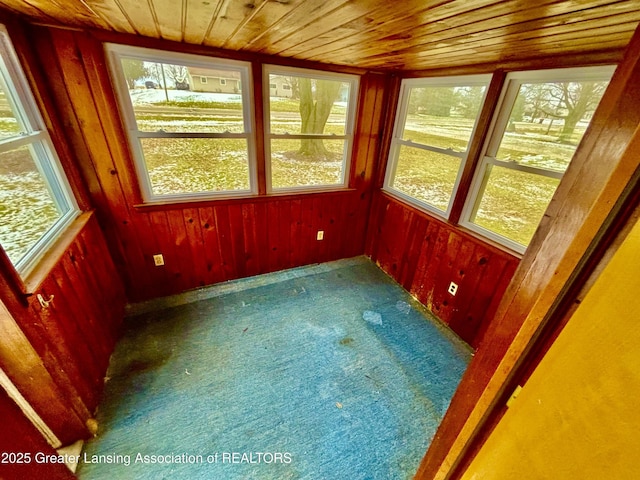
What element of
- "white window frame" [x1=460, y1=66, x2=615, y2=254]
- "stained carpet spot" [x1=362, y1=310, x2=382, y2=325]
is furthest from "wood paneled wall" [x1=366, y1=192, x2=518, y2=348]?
"stained carpet spot" [x1=362, y1=310, x2=382, y2=325]

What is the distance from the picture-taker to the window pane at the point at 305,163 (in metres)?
2.59

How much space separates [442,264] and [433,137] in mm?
1197

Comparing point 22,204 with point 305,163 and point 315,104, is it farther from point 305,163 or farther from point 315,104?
point 315,104

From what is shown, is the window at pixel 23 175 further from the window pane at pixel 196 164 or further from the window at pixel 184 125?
the window pane at pixel 196 164

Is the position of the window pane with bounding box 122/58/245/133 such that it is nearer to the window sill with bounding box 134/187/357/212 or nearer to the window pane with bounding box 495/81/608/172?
the window sill with bounding box 134/187/357/212

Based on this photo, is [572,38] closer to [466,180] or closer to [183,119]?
[466,180]

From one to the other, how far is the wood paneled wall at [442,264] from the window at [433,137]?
0.22 meters

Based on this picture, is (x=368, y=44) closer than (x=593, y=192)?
No

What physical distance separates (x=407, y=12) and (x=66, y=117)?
2157 millimetres

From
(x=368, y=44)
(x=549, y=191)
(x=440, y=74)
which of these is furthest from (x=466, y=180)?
(x=368, y=44)

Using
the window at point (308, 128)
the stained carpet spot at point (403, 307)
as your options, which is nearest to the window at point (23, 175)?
the window at point (308, 128)

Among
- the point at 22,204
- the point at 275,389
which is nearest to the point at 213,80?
the point at 22,204

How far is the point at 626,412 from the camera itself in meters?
0.36

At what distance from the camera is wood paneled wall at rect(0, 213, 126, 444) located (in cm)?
115
